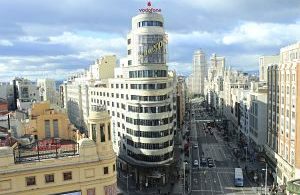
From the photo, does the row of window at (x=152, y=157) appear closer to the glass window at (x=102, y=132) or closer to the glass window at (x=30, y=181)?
the glass window at (x=102, y=132)

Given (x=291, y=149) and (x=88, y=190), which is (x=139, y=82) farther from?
(x=88, y=190)

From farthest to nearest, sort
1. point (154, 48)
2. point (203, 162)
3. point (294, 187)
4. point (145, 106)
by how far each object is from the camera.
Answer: point (203, 162) → point (154, 48) → point (145, 106) → point (294, 187)

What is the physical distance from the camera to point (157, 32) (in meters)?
85.3

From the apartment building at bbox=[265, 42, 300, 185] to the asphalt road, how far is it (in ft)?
31.2

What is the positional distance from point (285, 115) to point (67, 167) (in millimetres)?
56612

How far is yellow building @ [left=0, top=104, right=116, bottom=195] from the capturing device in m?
38.5

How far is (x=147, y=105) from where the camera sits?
81125 mm

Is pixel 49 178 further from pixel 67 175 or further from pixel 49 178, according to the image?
pixel 67 175

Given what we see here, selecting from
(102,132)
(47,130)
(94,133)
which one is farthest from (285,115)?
(47,130)

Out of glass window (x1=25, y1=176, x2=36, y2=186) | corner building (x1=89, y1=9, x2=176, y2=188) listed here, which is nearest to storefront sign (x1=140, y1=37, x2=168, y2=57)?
corner building (x1=89, y1=9, x2=176, y2=188)

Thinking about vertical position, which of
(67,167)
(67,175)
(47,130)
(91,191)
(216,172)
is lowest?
(216,172)

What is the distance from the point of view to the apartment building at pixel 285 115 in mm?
73500

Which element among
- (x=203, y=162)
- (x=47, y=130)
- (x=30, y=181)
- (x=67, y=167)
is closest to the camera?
(x=30, y=181)

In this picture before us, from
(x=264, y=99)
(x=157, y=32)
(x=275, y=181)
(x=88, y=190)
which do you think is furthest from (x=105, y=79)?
(x=88, y=190)
